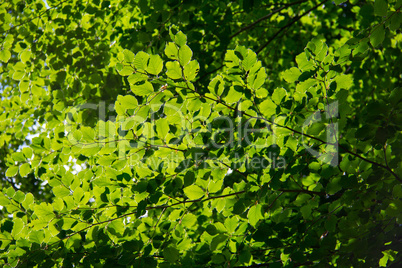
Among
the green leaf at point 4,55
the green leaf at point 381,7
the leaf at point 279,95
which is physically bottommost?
the leaf at point 279,95

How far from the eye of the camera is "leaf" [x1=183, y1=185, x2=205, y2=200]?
1.73m

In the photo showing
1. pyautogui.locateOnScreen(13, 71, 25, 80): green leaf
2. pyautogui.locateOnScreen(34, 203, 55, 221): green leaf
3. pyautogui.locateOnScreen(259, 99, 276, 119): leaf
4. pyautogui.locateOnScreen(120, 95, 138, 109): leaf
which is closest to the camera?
pyautogui.locateOnScreen(120, 95, 138, 109): leaf

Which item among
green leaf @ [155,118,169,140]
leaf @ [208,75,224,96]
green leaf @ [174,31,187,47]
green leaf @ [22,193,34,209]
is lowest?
green leaf @ [22,193,34,209]

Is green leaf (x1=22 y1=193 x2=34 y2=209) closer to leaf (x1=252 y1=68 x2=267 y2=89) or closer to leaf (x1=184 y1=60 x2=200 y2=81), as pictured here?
leaf (x1=184 y1=60 x2=200 y2=81)

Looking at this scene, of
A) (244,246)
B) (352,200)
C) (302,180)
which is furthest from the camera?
(302,180)

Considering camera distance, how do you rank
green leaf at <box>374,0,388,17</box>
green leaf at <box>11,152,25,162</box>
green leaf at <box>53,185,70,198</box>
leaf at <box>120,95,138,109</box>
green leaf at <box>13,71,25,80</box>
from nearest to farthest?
green leaf at <box>374,0,388,17</box> → leaf at <box>120,95,138,109</box> → green leaf at <box>53,185,70,198</box> → green leaf at <box>11,152,25,162</box> → green leaf at <box>13,71,25,80</box>

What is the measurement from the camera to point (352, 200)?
1.50 meters

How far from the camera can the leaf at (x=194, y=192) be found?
173cm

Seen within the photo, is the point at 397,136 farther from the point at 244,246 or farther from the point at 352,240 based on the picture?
the point at 244,246

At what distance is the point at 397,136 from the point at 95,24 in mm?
2673

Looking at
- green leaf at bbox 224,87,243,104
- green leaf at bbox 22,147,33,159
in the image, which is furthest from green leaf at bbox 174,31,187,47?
green leaf at bbox 22,147,33,159

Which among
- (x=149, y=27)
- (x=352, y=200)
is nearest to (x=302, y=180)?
(x=352, y=200)

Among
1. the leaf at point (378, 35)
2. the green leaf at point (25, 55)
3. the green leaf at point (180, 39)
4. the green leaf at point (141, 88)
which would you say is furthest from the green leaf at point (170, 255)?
the green leaf at point (25, 55)

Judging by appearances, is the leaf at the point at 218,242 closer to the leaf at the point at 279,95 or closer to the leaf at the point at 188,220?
the leaf at the point at 188,220
